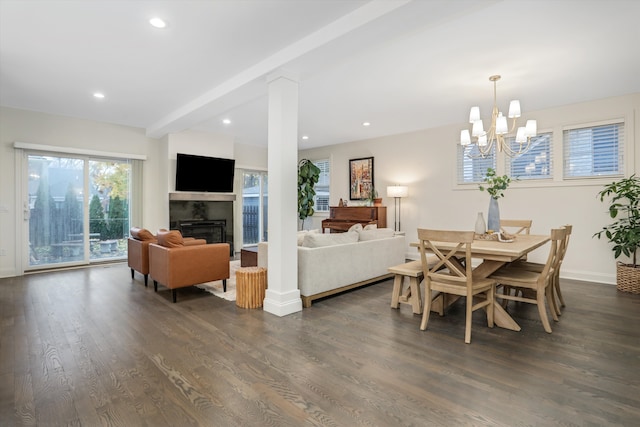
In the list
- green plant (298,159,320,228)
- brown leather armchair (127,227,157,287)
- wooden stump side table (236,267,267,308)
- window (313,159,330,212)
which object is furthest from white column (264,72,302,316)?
window (313,159,330,212)

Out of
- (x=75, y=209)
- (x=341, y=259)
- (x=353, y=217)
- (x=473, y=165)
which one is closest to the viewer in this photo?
(x=341, y=259)

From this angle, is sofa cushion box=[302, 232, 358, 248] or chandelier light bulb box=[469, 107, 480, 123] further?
sofa cushion box=[302, 232, 358, 248]

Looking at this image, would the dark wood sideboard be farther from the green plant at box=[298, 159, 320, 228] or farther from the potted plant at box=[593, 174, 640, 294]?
the potted plant at box=[593, 174, 640, 294]

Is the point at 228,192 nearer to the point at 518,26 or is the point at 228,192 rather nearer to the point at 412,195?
the point at 412,195

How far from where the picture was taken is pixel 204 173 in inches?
267

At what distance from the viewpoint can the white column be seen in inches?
133

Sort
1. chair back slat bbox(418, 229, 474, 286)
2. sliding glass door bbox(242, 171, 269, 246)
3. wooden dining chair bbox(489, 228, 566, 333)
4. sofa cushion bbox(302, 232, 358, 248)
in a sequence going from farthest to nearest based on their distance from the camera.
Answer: sliding glass door bbox(242, 171, 269, 246), sofa cushion bbox(302, 232, 358, 248), wooden dining chair bbox(489, 228, 566, 333), chair back slat bbox(418, 229, 474, 286)

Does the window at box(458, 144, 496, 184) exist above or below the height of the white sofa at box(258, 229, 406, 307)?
above

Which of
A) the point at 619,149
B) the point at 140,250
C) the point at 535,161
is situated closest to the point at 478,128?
the point at 535,161

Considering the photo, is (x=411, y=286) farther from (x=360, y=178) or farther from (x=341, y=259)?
(x=360, y=178)

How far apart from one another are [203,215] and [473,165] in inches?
217

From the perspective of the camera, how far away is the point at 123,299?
3900 mm

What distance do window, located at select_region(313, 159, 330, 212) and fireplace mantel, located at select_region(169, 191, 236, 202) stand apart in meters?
2.29

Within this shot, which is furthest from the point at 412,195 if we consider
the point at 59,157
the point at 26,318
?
the point at 59,157
